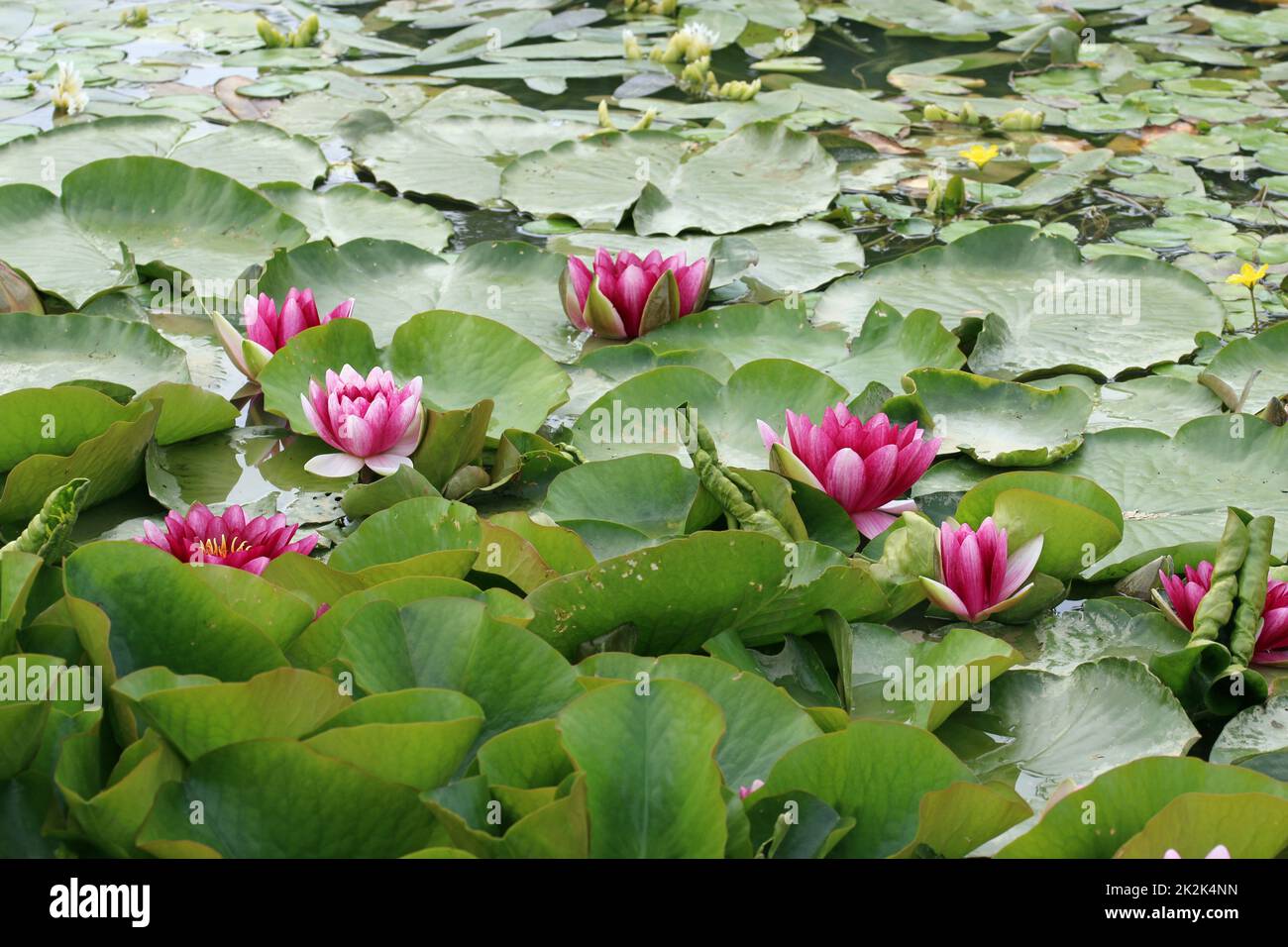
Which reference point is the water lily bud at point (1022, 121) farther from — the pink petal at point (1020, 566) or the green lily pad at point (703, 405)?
the pink petal at point (1020, 566)

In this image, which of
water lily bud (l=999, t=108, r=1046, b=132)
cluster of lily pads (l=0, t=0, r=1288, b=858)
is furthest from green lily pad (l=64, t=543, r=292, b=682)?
water lily bud (l=999, t=108, r=1046, b=132)

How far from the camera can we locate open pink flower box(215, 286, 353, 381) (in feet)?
7.86

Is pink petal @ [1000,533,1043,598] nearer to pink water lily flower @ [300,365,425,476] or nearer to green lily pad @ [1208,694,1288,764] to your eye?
green lily pad @ [1208,694,1288,764]

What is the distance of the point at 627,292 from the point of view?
2.62m

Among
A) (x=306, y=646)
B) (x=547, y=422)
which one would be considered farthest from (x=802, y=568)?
(x=547, y=422)

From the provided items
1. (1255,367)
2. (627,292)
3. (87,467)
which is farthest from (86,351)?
(1255,367)

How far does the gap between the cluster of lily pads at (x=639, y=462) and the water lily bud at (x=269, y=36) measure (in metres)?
0.30

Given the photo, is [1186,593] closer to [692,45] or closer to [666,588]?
[666,588]

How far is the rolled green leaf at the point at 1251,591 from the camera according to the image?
169cm

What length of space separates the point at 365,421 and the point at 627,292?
2.45 ft

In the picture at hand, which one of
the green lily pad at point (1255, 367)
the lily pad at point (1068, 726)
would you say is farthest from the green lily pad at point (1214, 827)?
the green lily pad at point (1255, 367)

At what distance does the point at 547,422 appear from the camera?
2.39 meters

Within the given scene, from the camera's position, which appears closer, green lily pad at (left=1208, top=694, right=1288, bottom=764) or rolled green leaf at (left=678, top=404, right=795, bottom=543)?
green lily pad at (left=1208, top=694, right=1288, bottom=764)

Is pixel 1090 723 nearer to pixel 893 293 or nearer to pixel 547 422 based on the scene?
pixel 547 422
